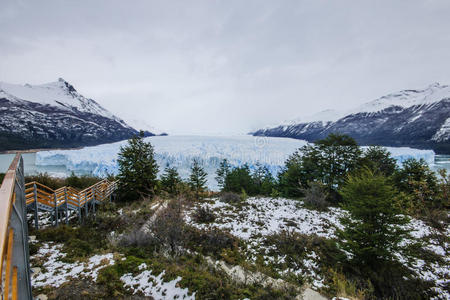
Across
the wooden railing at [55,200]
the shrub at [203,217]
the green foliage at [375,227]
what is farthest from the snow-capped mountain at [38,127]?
the green foliage at [375,227]

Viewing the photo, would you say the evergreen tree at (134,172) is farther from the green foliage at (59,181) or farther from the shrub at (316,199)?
the shrub at (316,199)

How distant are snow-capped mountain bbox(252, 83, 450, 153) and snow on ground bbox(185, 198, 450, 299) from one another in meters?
79.0

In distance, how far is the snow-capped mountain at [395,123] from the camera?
72500mm

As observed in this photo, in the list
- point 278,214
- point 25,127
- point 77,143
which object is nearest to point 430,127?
point 278,214

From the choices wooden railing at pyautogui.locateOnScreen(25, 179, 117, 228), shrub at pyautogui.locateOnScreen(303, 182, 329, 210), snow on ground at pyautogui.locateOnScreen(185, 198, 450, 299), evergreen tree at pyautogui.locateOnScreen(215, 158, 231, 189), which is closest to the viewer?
snow on ground at pyautogui.locateOnScreen(185, 198, 450, 299)

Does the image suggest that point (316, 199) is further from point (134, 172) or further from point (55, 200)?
point (55, 200)

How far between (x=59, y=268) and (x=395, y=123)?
144198 mm

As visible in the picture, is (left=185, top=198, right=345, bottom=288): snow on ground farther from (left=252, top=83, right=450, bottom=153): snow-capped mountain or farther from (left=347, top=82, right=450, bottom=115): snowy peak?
(left=347, top=82, right=450, bottom=115): snowy peak

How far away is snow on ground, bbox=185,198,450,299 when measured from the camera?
659 centimetres

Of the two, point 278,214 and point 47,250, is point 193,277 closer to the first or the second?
point 47,250

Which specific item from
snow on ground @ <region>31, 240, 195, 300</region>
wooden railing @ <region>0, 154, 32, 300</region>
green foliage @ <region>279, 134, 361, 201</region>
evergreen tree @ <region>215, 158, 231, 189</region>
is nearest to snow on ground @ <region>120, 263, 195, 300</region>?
snow on ground @ <region>31, 240, 195, 300</region>

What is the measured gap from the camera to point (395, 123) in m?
102

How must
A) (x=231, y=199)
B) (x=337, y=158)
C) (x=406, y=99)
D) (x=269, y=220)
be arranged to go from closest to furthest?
(x=269, y=220) < (x=231, y=199) < (x=337, y=158) < (x=406, y=99)

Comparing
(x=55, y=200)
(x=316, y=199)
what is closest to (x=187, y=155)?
(x=316, y=199)
